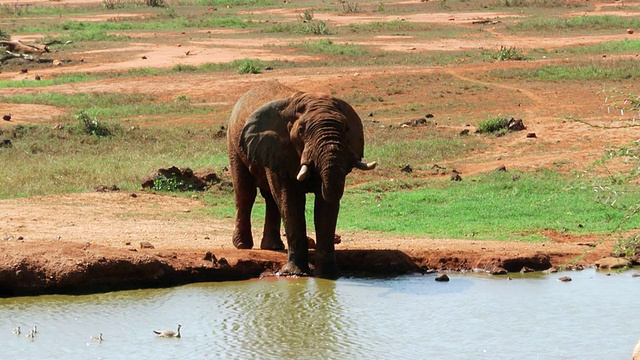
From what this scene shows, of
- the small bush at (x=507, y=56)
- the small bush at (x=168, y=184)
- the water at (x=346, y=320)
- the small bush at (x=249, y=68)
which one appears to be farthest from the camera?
the small bush at (x=507, y=56)

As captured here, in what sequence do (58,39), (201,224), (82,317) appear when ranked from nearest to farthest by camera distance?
(82,317) < (201,224) < (58,39)

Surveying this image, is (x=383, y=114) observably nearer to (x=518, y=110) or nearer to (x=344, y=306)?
(x=518, y=110)

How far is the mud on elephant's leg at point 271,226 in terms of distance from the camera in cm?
1288

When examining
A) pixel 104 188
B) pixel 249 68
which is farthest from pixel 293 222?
pixel 249 68

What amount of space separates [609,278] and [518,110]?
487 inches

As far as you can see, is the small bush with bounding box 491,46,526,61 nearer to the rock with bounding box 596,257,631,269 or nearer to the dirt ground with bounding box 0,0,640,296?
the dirt ground with bounding box 0,0,640,296

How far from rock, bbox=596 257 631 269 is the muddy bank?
0.17 meters

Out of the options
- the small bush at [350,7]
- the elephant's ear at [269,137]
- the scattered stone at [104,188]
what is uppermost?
the elephant's ear at [269,137]

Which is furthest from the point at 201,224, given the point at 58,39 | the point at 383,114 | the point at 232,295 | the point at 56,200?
the point at 58,39

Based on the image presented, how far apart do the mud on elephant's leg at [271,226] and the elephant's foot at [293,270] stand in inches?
44.0

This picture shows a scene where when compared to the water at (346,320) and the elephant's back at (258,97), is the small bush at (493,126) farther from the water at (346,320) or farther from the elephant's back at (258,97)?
the water at (346,320)

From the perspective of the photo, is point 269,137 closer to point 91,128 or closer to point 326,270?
point 326,270

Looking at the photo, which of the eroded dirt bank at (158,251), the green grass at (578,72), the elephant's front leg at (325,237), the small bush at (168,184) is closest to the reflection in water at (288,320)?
the elephant's front leg at (325,237)

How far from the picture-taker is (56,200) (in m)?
15.6
